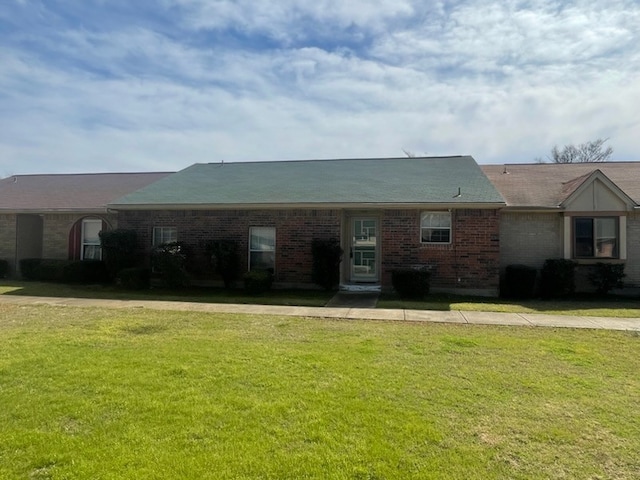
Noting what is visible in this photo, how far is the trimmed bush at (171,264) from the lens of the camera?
1331 cm

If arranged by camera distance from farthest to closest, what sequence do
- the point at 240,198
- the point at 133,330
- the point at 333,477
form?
the point at 240,198 < the point at 133,330 < the point at 333,477

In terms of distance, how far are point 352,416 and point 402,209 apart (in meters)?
9.94

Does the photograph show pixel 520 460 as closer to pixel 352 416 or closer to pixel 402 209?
pixel 352 416

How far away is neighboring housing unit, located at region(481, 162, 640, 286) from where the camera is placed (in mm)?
13227

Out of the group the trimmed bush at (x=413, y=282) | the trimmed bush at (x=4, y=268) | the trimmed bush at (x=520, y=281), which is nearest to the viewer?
the trimmed bush at (x=413, y=282)

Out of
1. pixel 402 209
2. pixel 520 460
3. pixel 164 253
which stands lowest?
pixel 520 460

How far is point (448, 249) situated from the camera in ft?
42.7

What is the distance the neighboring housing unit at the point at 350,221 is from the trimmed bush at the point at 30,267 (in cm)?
408

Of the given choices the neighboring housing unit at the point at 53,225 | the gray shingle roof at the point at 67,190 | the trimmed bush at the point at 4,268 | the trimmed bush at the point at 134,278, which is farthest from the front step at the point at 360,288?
the trimmed bush at the point at 4,268

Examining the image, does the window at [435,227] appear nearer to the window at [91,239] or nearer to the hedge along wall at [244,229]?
the hedge along wall at [244,229]

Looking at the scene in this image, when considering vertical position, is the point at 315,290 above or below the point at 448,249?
below

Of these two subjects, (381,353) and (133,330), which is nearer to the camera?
(381,353)

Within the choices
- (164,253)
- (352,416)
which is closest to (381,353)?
(352,416)

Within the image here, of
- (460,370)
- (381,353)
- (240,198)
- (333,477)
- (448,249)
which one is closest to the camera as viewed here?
(333,477)
